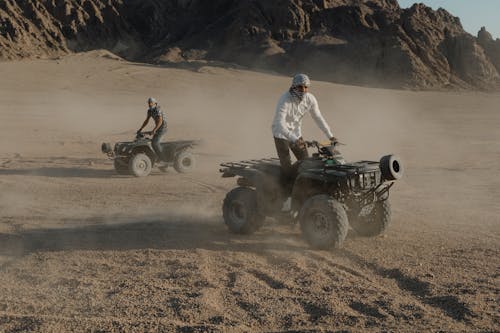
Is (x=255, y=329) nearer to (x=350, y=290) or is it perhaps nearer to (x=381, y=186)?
(x=350, y=290)

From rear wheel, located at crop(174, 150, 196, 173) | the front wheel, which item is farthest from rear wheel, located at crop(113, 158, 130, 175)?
the front wheel

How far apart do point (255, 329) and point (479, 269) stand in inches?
117

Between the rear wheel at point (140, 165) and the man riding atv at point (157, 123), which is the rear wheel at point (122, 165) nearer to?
the rear wheel at point (140, 165)

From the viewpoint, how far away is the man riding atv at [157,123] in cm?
1377

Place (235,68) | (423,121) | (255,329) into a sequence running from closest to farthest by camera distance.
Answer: (255,329), (423,121), (235,68)

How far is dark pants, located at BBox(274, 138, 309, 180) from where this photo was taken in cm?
769

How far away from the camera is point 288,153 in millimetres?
7793

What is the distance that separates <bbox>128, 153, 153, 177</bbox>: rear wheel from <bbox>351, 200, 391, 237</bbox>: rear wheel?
7.19 metres

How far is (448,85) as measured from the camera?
191 ft

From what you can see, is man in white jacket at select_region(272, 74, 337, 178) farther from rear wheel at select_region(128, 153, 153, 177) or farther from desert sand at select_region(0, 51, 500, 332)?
rear wheel at select_region(128, 153, 153, 177)

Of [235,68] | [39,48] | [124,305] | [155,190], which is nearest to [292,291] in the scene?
[124,305]

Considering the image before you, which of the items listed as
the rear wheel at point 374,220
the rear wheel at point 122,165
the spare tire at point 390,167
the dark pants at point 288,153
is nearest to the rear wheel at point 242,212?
the dark pants at point 288,153

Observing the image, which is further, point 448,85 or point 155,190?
point 448,85

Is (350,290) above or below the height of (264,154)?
below
